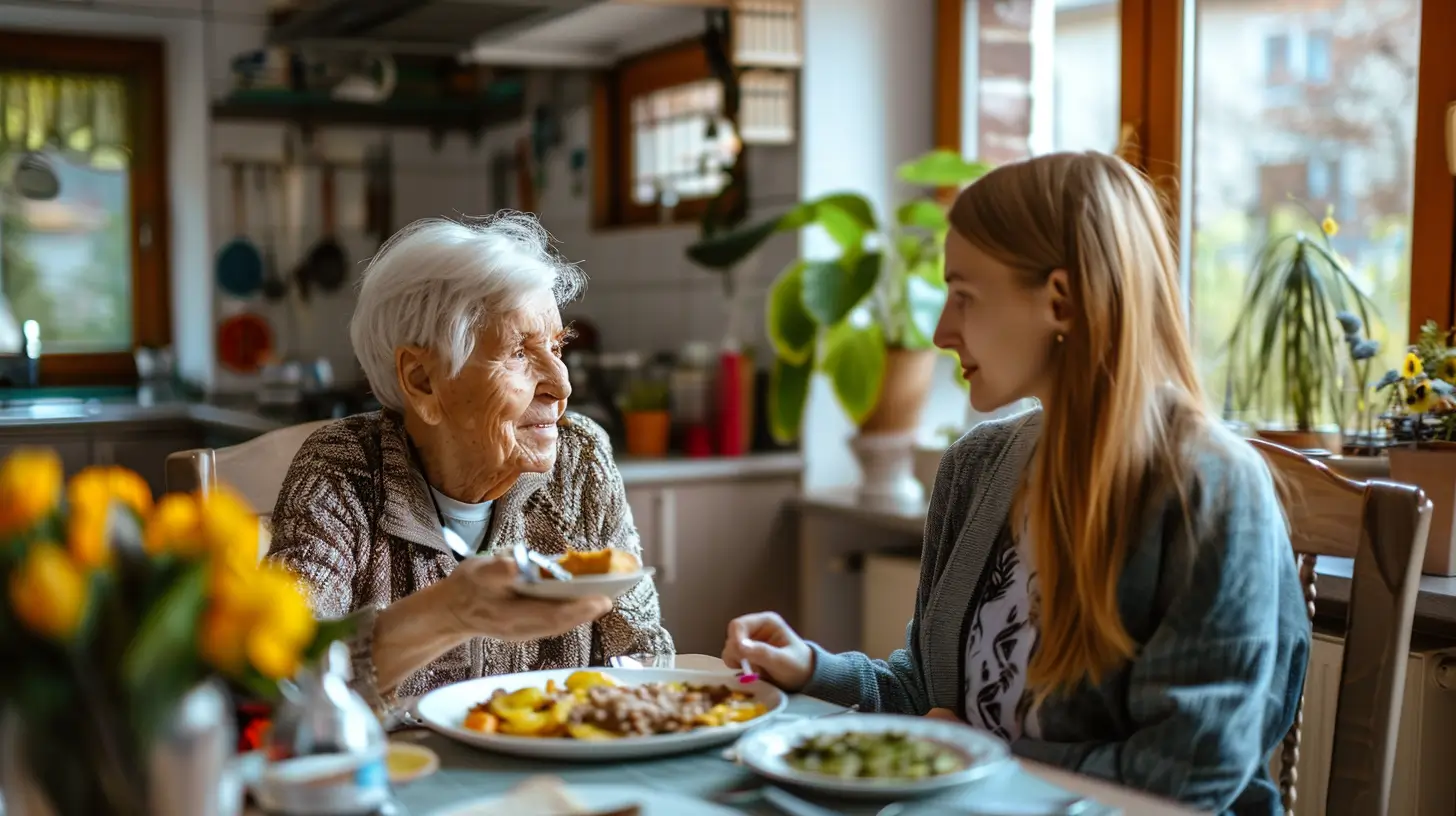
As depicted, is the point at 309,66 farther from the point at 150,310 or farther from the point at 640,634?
the point at 640,634

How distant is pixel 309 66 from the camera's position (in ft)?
14.8

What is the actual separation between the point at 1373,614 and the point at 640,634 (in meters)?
0.82

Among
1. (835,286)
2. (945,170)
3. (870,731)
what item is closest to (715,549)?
(835,286)

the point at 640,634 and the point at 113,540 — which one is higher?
the point at 113,540

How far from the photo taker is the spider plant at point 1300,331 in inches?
98.3

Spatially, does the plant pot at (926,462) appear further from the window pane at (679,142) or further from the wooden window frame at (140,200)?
the wooden window frame at (140,200)

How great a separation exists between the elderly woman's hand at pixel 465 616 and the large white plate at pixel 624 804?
0.25 m

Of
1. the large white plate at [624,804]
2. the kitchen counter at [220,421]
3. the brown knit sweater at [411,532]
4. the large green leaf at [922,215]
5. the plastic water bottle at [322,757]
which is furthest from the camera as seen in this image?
the kitchen counter at [220,421]

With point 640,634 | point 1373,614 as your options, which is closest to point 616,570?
point 640,634

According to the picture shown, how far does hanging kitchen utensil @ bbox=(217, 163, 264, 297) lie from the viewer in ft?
15.5

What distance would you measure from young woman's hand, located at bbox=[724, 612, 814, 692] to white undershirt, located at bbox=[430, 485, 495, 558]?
47cm

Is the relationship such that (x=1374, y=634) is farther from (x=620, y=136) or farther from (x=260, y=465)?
(x=620, y=136)

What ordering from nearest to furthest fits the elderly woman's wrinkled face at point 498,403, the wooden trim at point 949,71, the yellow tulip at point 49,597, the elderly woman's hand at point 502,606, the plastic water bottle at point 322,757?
the yellow tulip at point 49,597 < the plastic water bottle at point 322,757 < the elderly woman's hand at point 502,606 < the elderly woman's wrinkled face at point 498,403 < the wooden trim at point 949,71

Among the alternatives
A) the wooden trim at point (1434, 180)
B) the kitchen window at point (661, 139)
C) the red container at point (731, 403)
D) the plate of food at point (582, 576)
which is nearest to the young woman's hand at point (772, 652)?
the plate of food at point (582, 576)
